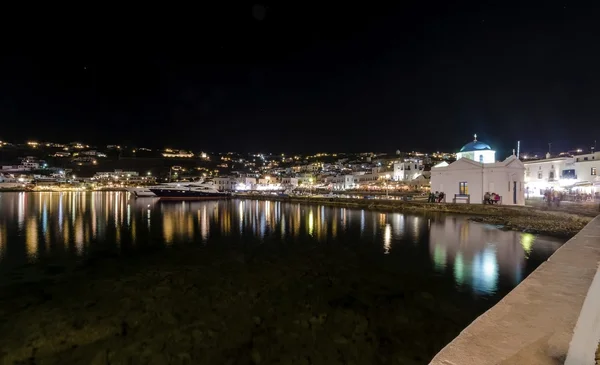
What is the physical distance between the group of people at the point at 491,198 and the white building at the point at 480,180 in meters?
0.70

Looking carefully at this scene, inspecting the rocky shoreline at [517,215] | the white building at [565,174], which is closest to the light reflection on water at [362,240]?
the rocky shoreline at [517,215]

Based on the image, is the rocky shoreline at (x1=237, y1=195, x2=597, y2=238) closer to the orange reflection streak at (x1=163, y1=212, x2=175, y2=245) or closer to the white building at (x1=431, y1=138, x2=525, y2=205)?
the white building at (x1=431, y1=138, x2=525, y2=205)

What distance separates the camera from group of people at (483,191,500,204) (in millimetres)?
29625

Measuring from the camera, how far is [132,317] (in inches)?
319

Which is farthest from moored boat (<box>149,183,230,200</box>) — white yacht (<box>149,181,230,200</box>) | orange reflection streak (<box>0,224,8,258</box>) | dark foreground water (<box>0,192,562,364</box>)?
dark foreground water (<box>0,192,562,364</box>)

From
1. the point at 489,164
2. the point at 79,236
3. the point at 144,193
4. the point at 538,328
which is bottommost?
the point at 79,236

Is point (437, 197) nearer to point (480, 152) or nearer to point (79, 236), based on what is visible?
point (480, 152)

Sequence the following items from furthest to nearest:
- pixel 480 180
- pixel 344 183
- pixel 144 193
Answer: pixel 344 183
pixel 144 193
pixel 480 180

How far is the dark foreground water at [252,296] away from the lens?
6.63 m

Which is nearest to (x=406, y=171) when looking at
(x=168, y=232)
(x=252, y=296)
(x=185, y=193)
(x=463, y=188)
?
(x=463, y=188)

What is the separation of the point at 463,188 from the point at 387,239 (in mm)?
18321

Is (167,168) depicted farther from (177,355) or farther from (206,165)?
(177,355)

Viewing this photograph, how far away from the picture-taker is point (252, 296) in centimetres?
948

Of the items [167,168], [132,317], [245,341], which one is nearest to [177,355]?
[245,341]
